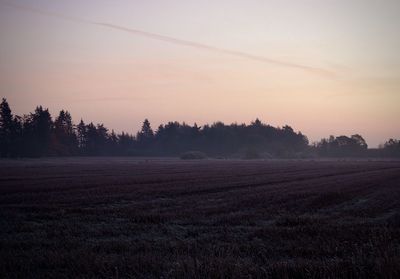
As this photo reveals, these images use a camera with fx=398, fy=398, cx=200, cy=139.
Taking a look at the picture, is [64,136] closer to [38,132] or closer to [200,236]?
[38,132]

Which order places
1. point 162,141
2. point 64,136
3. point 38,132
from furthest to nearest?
point 162,141
point 64,136
point 38,132

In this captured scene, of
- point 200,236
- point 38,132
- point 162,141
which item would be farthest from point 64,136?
point 200,236

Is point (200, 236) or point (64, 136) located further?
point (64, 136)

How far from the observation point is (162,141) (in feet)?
504

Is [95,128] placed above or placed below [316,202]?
above

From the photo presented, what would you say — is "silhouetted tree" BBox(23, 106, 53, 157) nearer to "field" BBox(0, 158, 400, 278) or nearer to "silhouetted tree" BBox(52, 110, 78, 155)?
"silhouetted tree" BBox(52, 110, 78, 155)

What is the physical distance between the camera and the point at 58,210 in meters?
18.3

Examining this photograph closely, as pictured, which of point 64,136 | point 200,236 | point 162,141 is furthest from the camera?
point 162,141

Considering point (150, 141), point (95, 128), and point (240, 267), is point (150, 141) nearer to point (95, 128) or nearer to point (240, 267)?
point (95, 128)

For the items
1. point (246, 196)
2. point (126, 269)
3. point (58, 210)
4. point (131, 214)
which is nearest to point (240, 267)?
point (126, 269)

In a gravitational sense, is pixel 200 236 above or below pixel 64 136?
below

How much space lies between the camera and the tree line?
101 metres

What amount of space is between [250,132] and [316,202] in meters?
139

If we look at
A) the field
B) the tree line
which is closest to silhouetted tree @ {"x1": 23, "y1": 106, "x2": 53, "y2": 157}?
the tree line
